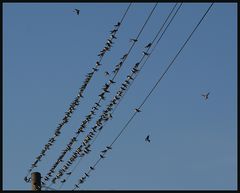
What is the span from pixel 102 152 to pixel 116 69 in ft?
15.2

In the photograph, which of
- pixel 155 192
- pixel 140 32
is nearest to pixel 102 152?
pixel 155 192

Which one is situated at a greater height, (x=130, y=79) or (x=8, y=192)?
(x=130, y=79)

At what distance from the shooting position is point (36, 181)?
20.2 meters

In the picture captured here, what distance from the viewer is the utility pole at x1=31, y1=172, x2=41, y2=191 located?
20.1 meters

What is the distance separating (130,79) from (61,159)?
4.66 metres

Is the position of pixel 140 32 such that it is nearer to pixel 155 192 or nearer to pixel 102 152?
pixel 155 192

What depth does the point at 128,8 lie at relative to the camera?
1689 centimetres

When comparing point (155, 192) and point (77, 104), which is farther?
point (77, 104)

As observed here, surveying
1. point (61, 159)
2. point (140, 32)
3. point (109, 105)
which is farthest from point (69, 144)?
point (140, 32)

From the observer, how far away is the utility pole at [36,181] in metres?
20.1

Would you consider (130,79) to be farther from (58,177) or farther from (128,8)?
(58,177)

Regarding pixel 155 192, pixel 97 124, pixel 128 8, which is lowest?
pixel 155 192

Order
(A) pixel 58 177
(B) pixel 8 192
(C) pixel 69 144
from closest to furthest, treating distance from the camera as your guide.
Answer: (B) pixel 8 192, (C) pixel 69 144, (A) pixel 58 177

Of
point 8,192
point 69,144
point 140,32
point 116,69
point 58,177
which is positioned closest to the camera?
point 140,32
